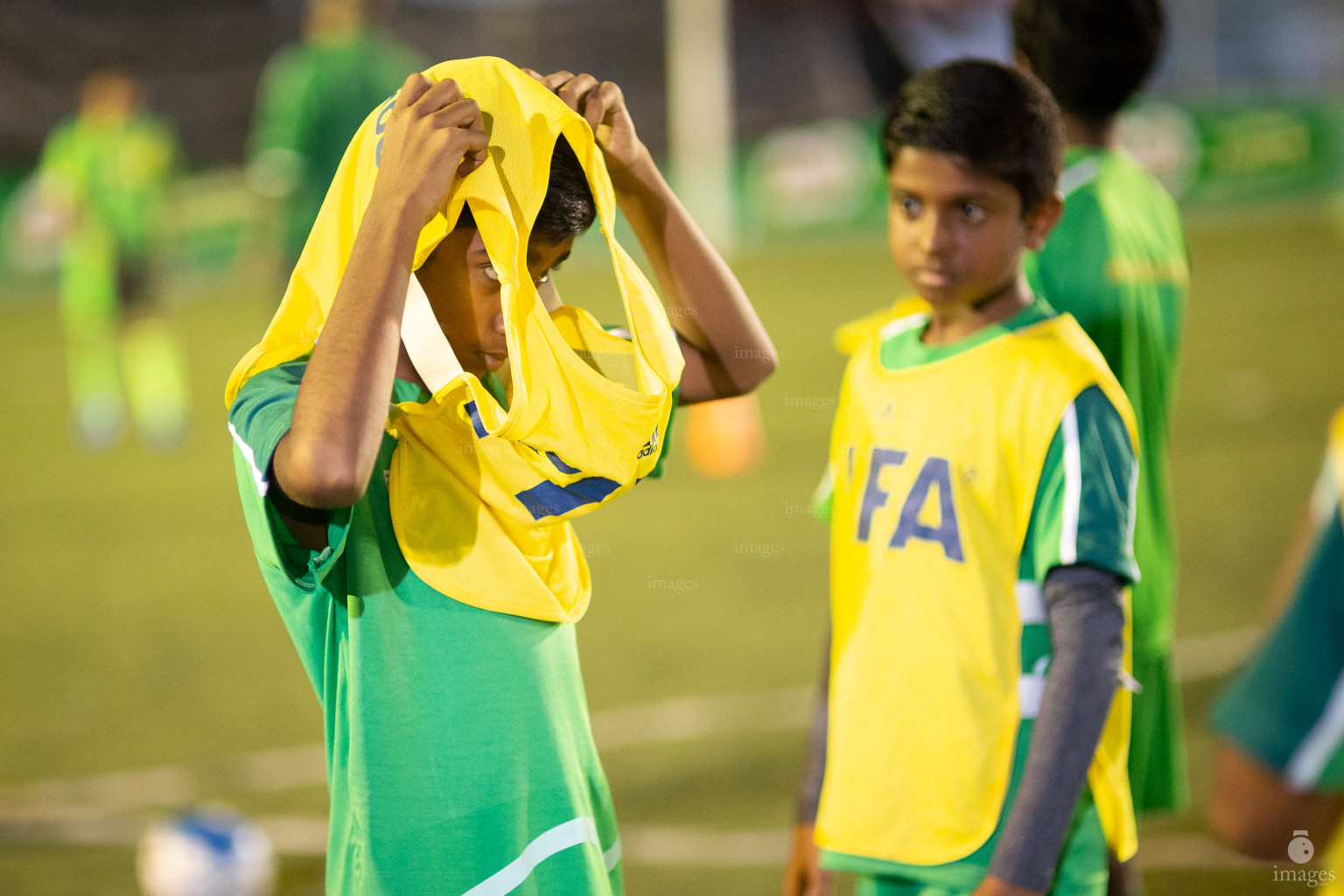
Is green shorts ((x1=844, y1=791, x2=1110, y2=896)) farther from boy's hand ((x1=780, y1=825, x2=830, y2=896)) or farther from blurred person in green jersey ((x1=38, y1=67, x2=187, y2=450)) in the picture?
blurred person in green jersey ((x1=38, y1=67, x2=187, y2=450))

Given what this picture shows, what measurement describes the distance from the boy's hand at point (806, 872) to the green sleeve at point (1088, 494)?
492 millimetres

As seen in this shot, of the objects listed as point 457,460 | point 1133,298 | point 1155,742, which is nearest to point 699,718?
point 1155,742

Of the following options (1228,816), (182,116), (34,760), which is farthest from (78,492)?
(182,116)

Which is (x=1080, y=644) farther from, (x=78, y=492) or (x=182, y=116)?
(x=182, y=116)

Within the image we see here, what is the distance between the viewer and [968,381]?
150 centimetres

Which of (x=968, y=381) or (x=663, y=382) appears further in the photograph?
(x=968, y=381)

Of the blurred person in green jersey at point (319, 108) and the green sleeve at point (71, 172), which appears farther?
the green sleeve at point (71, 172)

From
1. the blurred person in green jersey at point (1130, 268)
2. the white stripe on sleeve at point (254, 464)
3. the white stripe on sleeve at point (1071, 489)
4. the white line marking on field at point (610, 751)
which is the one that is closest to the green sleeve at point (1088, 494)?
the white stripe on sleeve at point (1071, 489)

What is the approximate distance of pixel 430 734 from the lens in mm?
1225

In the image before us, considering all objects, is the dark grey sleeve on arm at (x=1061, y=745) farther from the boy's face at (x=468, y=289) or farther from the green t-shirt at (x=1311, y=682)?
the boy's face at (x=468, y=289)

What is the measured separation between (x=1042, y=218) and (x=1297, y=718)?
2.64 feet

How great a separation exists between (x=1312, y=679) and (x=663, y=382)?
597 millimetres

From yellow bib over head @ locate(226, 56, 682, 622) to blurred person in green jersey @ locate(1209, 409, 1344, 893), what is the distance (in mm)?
550

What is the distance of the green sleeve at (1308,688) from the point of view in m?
0.91
